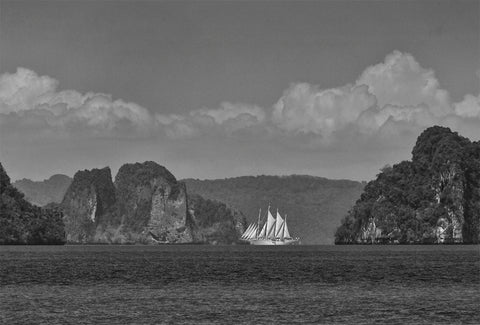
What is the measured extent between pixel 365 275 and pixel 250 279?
13.9 meters

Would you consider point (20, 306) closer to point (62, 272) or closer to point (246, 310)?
point (246, 310)

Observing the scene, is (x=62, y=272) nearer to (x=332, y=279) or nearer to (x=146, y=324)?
(x=332, y=279)

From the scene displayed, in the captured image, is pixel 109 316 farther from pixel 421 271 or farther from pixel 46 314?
pixel 421 271

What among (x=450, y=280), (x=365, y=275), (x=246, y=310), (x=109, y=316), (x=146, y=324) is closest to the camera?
(x=146, y=324)

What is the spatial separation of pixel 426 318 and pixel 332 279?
35.6 m

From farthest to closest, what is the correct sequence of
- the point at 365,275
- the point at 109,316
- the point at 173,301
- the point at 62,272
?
the point at 62,272, the point at 365,275, the point at 173,301, the point at 109,316

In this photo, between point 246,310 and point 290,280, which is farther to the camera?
point 290,280

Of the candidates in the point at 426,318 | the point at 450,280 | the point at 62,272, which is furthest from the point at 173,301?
the point at 62,272

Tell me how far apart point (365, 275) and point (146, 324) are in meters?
48.6

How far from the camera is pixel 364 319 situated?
55.2 meters

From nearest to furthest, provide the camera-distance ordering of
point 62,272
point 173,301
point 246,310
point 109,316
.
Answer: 1. point 109,316
2. point 246,310
3. point 173,301
4. point 62,272

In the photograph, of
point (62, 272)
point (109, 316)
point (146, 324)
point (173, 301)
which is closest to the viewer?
point (146, 324)

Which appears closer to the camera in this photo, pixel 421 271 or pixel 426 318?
pixel 426 318

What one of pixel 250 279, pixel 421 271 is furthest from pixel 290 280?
pixel 421 271
